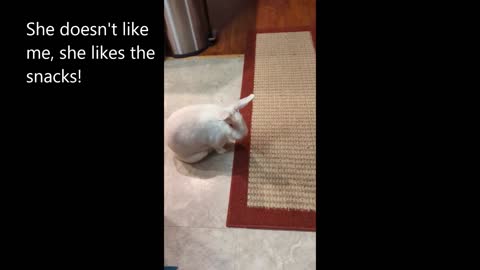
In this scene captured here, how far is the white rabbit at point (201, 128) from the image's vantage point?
1020 millimetres

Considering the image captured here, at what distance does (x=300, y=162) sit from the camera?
3.76 ft

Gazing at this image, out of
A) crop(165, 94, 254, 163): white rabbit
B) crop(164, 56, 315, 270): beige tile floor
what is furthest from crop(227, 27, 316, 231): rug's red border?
crop(165, 94, 254, 163): white rabbit

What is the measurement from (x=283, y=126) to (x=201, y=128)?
0.46m

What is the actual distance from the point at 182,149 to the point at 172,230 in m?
0.30

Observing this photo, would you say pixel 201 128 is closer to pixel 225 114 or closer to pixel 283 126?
pixel 225 114

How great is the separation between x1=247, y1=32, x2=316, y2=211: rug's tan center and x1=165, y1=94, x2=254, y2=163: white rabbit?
0.19 meters

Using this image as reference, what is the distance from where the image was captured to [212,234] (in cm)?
98

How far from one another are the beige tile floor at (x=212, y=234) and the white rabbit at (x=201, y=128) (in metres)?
0.11

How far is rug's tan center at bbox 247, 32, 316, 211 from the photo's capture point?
1061 mm

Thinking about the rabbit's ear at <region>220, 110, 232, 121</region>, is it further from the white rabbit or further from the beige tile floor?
the beige tile floor

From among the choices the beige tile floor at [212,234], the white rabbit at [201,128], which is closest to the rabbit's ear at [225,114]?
the white rabbit at [201,128]

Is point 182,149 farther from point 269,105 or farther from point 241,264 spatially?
point 269,105

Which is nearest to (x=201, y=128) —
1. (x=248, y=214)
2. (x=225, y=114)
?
(x=225, y=114)

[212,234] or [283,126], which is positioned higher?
[283,126]
